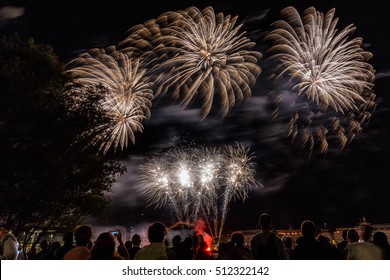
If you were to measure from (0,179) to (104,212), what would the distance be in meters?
7.79

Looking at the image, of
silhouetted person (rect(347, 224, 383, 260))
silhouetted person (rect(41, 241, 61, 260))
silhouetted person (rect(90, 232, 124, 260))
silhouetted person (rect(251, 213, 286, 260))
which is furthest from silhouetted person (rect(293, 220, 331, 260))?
silhouetted person (rect(41, 241, 61, 260))

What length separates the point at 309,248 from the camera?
7223 mm

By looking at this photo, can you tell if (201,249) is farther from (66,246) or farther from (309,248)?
(309,248)

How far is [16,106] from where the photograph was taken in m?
20.3

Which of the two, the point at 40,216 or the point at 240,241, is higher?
the point at 40,216

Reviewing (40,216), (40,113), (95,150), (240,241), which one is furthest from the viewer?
(95,150)

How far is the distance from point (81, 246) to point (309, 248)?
3.35m

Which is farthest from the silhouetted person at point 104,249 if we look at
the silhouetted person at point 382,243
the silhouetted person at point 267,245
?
the silhouetted person at point 382,243

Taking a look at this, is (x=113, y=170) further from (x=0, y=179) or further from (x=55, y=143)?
(x=0, y=179)

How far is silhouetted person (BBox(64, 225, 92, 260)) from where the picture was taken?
6281 millimetres

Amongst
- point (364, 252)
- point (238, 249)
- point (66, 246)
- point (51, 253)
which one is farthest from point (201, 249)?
point (51, 253)

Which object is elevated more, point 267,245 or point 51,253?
point 51,253
